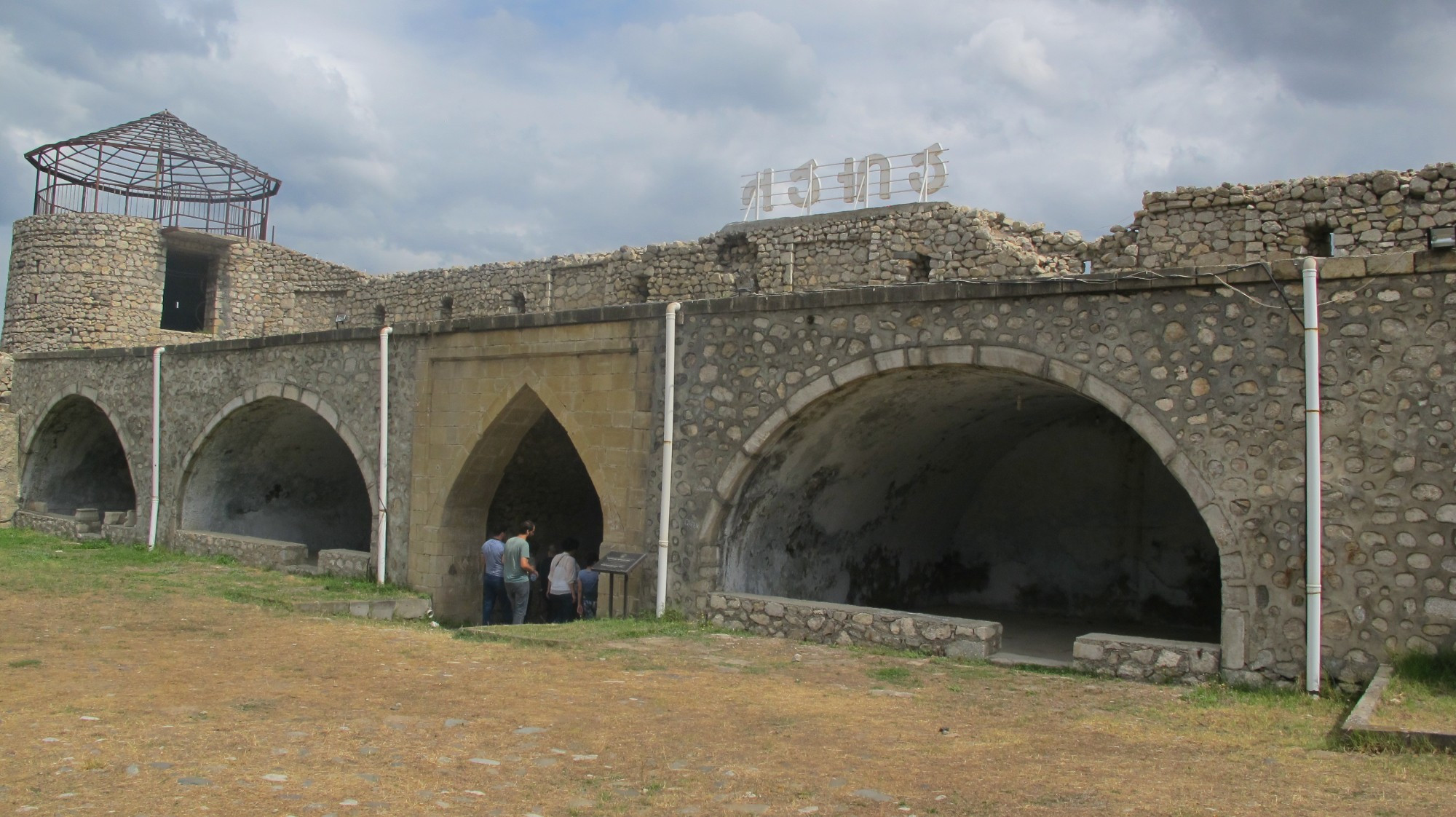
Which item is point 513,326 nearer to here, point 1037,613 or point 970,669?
point 970,669

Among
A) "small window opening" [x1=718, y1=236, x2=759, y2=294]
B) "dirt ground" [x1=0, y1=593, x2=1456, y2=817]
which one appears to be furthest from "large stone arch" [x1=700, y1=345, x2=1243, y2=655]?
"small window opening" [x1=718, y1=236, x2=759, y2=294]

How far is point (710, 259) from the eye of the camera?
645 inches

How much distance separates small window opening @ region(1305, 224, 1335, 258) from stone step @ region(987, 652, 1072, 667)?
5.60 meters

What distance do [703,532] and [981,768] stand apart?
5317 millimetres

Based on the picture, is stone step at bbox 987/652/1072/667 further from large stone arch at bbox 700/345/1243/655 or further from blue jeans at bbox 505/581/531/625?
blue jeans at bbox 505/581/531/625

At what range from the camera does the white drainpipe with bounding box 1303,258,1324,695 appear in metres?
7.66

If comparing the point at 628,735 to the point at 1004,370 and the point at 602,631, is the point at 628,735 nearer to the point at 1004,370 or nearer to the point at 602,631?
the point at 602,631

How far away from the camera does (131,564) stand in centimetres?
1473

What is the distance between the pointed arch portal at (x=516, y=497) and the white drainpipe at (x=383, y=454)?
0.90 metres

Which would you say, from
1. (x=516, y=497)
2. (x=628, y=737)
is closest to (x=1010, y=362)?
(x=628, y=737)

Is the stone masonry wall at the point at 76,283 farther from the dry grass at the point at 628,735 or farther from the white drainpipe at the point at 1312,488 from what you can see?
the white drainpipe at the point at 1312,488

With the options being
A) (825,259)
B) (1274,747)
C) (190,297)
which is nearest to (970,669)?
(1274,747)

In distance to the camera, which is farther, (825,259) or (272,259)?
(272,259)

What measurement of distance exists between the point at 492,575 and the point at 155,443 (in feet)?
24.4
